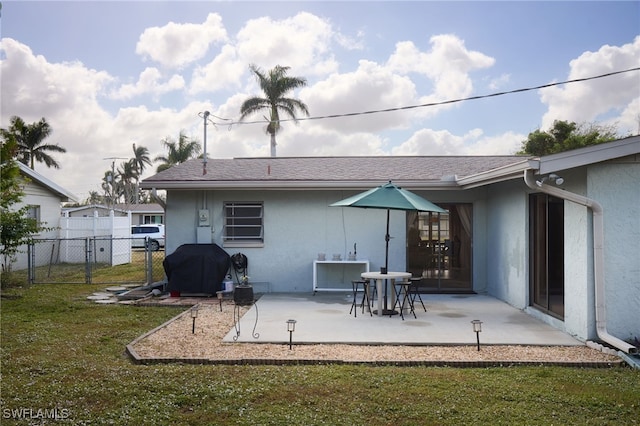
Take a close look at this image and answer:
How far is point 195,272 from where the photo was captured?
10.5 meters

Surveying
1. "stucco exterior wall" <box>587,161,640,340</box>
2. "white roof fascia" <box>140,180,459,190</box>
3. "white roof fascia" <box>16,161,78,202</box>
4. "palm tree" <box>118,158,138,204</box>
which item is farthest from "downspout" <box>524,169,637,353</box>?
"palm tree" <box>118,158,138,204</box>

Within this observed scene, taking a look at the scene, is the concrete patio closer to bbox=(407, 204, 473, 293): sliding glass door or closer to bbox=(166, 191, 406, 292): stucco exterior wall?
bbox=(407, 204, 473, 293): sliding glass door

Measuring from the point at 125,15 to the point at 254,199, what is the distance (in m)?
4.62

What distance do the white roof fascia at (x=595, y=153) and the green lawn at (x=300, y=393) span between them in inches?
95.7

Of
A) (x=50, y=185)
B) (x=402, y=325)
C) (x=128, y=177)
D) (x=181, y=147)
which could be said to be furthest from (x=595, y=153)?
(x=128, y=177)

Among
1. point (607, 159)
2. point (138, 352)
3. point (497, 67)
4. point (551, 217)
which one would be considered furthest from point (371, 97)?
point (138, 352)

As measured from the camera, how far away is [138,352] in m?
5.90

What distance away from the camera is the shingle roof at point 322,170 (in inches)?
421

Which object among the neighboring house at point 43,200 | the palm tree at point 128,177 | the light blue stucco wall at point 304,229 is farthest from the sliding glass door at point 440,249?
A: the palm tree at point 128,177

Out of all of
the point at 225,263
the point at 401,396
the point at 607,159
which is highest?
the point at 607,159

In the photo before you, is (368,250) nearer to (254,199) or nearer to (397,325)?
(254,199)

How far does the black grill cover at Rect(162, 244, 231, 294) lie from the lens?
34.3 ft

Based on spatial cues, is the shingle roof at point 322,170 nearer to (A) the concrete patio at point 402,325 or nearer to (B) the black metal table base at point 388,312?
(A) the concrete patio at point 402,325

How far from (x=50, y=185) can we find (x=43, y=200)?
63cm
